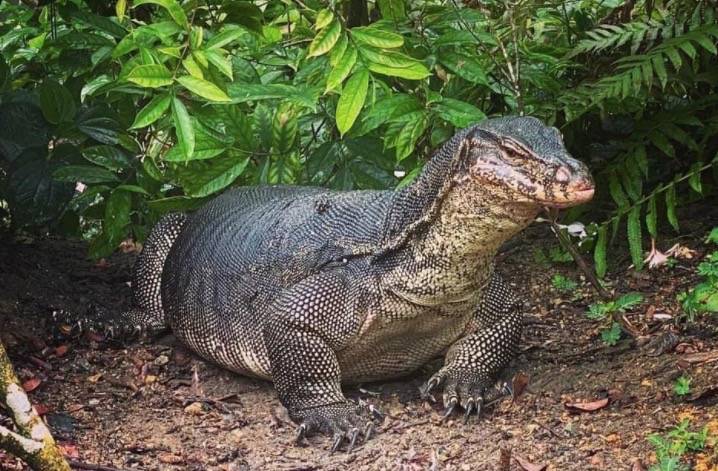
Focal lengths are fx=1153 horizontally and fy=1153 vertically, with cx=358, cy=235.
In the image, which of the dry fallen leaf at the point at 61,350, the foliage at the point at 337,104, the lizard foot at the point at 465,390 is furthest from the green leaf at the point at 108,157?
the lizard foot at the point at 465,390

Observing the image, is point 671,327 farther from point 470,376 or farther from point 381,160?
point 381,160

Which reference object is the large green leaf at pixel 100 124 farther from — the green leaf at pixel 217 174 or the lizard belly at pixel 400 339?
the lizard belly at pixel 400 339

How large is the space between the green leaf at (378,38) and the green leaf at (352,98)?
137mm

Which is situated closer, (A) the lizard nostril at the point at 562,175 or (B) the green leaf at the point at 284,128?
(A) the lizard nostril at the point at 562,175

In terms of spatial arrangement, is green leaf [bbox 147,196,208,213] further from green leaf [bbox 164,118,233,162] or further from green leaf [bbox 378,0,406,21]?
green leaf [bbox 378,0,406,21]

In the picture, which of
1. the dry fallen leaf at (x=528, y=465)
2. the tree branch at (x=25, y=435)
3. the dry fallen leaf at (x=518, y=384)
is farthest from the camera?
the dry fallen leaf at (x=518, y=384)

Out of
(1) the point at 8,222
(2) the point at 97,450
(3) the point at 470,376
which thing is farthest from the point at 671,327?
(1) the point at 8,222

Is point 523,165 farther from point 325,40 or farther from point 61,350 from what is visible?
point 61,350

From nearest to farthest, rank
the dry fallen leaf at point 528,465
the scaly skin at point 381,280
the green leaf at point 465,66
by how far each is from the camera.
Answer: the dry fallen leaf at point 528,465
the scaly skin at point 381,280
the green leaf at point 465,66

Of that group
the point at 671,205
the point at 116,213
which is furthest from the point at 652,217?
the point at 116,213

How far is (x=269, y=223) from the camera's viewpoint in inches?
247

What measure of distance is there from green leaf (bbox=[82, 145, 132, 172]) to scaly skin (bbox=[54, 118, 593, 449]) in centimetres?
93

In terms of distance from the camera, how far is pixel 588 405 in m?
5.30

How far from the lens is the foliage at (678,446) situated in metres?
4.30
